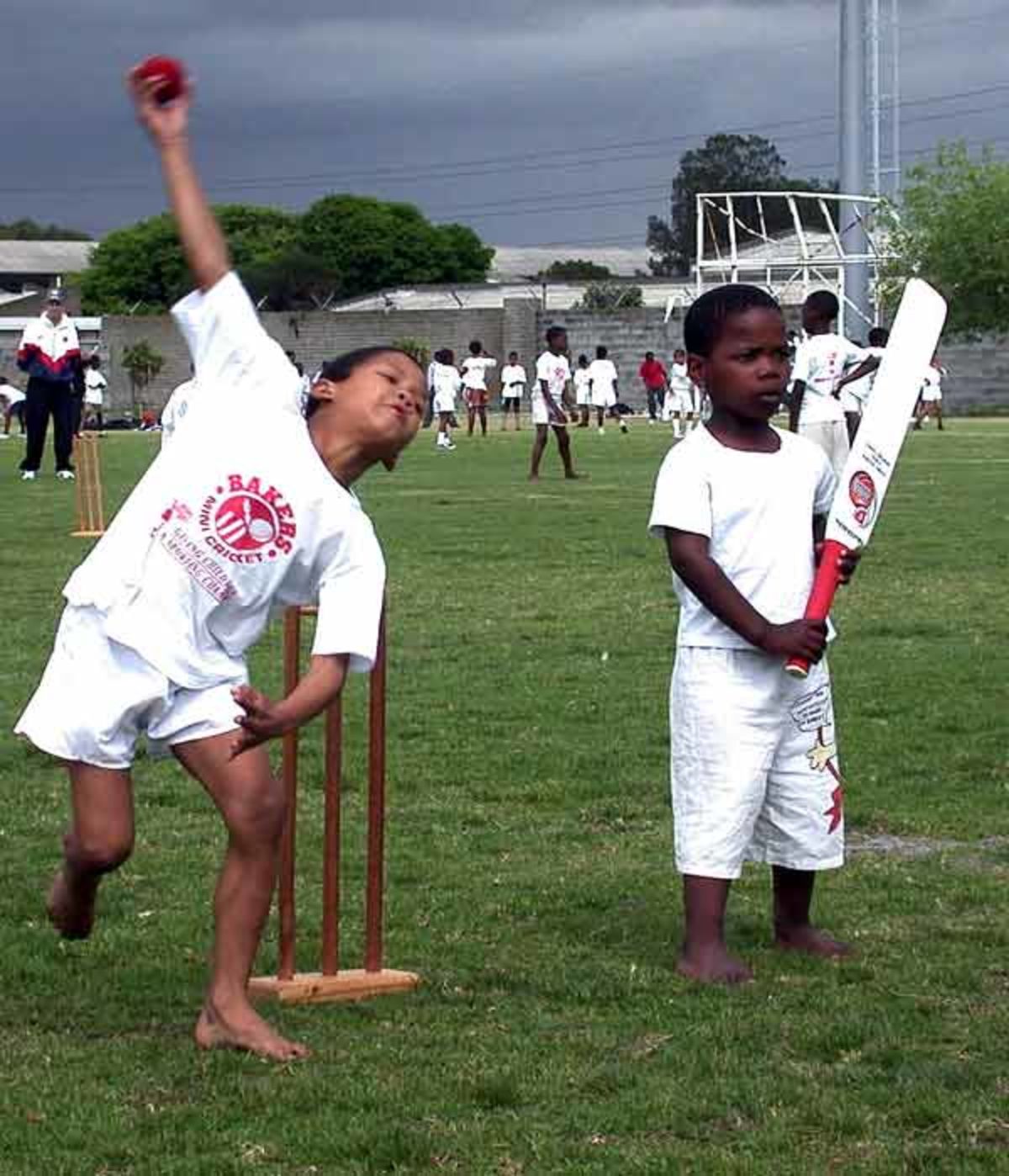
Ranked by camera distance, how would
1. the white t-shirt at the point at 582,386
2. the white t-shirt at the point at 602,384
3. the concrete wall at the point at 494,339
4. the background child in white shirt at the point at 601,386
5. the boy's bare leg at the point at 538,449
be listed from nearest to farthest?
the boy's bare leg at the point at 538,449
the background child in white shirt at the point at 601,386
the white t-shirt at the point at 602,384
the white t-shirt at the point at 582,386
the concrete wall at the point at 494,339

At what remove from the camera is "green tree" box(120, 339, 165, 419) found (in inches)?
3059

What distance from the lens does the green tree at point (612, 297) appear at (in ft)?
290

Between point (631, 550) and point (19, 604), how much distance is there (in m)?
5.30

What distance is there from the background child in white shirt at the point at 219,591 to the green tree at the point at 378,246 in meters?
115

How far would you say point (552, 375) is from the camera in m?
30.3

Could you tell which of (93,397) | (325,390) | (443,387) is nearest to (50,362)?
(443,387)

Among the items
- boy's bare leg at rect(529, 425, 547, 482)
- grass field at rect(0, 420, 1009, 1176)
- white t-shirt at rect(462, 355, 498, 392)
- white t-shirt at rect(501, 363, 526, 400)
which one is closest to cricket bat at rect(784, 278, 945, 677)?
grass field at rect(0, 420, 1009, 1176)

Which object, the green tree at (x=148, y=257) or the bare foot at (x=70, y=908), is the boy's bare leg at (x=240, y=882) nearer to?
the bare foot at (x=70, y=908)

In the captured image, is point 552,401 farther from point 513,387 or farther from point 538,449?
point 513,387

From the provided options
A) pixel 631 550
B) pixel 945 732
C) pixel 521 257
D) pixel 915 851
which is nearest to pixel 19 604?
pixel 631 550

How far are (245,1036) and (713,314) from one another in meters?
2.27

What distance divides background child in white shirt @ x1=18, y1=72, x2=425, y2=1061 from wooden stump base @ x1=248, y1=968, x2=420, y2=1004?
501 mm

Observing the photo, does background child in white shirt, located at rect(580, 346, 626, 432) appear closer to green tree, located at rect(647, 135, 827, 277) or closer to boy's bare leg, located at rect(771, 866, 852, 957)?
boy's bare leg, located at rect(771, 866, 852, 957)

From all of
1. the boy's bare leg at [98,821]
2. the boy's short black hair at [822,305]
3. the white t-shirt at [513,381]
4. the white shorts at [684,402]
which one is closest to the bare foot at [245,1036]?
the boy's bare leg at [98,821]
